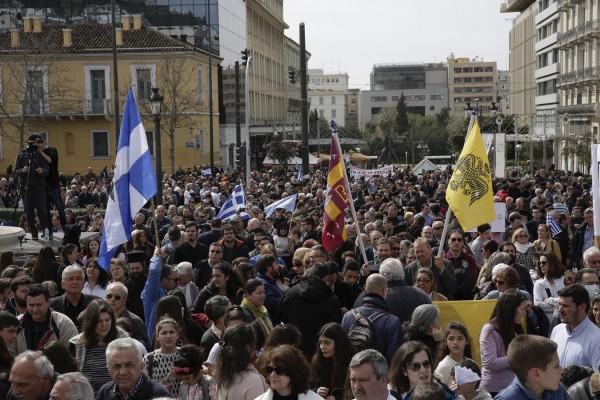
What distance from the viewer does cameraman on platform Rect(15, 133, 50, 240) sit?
665 inches

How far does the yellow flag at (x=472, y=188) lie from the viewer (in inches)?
486

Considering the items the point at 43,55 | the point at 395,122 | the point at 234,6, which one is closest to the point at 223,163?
the point at 234,6

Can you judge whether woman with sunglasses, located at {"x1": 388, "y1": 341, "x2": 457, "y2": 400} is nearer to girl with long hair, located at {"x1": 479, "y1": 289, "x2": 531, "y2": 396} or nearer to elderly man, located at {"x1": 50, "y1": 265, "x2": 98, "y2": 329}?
girl with long hair, located at {"x1": 479, "y1": 289, "x2": 531, "y2": 396}

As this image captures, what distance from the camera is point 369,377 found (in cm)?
611

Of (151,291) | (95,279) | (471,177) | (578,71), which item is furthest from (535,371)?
(578,71)

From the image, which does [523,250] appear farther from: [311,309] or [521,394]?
[521,394]

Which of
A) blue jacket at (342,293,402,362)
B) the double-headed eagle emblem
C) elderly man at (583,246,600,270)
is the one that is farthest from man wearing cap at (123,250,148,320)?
elderly man at (583,246,600,270)

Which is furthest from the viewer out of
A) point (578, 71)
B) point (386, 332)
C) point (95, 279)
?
point (578, 71)

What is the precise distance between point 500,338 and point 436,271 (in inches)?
128

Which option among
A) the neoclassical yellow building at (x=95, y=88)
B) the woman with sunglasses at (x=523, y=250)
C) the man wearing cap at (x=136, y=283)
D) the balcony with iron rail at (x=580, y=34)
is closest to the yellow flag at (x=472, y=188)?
the woman with sunglasses at (x=523, y=250)

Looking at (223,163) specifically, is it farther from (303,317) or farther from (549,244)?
(303,317)

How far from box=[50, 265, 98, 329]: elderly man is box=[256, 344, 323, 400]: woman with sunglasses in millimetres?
3654

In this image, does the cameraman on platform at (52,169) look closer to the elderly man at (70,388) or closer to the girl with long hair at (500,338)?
the girl with long hair at (500,338)

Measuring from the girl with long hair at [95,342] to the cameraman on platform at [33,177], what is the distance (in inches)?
354
